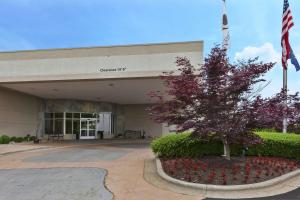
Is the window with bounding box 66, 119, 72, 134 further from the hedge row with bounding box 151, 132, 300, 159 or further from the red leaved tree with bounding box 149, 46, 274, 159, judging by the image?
the red leaved tree with bounding box 149, 46, 274, 159

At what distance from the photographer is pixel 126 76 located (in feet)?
79.1

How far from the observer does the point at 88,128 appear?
38781 millimetres

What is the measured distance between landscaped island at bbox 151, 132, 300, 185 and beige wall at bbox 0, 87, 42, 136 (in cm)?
1757

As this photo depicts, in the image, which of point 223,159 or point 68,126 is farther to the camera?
point 68,126

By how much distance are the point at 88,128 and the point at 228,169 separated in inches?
1109

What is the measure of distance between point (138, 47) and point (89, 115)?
1580 centimetres

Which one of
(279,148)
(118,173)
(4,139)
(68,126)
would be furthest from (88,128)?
(279,148)

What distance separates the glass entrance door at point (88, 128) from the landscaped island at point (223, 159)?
957 inches

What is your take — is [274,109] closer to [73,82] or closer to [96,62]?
[96,62]

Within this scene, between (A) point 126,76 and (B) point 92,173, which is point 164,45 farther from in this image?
(B) point 92,173

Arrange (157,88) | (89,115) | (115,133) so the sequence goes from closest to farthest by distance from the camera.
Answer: (157,88)
(89,115)
(115,133)

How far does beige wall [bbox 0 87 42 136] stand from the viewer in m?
28.7

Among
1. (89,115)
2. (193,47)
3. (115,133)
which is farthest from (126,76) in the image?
(115,133)

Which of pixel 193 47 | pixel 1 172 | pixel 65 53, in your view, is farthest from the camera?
pixel 65 53
